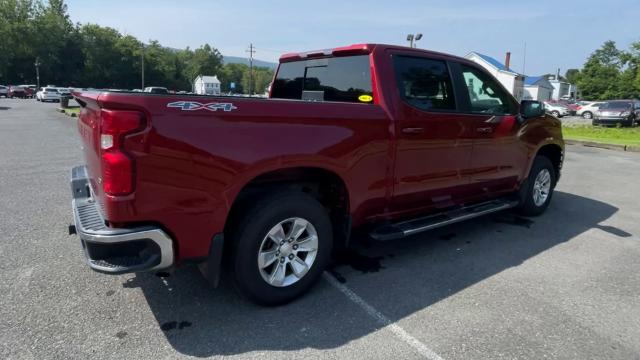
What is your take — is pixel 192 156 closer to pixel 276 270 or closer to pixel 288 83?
pixel 276 270

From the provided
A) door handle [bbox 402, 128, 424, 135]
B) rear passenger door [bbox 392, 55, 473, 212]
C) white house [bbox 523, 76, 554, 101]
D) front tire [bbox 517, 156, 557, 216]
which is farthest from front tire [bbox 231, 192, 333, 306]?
white house [bbox 523, 76, 554, 101]

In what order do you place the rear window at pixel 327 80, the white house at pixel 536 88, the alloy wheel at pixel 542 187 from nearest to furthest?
the rear window at pixel 327 80 < the alloy wheel at pixel 542 187 < the white house at pixel 536 88

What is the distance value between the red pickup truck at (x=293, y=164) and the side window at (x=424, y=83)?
0.01 meters

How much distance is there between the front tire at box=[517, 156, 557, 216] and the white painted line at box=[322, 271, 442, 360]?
3.13m

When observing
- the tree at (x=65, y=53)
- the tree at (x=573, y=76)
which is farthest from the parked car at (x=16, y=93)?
the tree at (x=573, y=76)

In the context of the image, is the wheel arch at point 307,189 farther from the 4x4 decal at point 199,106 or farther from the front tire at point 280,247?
the 4x4 decal at point 199,106

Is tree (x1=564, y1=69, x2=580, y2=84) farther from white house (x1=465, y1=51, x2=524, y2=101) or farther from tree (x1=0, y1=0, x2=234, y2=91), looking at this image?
tree (x1=0, y1=0, x2=234, y2=91)

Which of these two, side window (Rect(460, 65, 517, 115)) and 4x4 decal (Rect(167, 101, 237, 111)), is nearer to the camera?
4x4 decal (Rect(167, 101, 237, 111))

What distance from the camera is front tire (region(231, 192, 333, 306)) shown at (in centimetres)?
300

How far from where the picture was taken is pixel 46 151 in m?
9.93

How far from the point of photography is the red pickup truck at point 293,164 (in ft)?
8.36

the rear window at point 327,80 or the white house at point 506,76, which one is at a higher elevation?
the white house at point 506,76

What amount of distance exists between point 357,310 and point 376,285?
479 millimetres

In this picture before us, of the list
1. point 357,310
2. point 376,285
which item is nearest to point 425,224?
point 376,285
